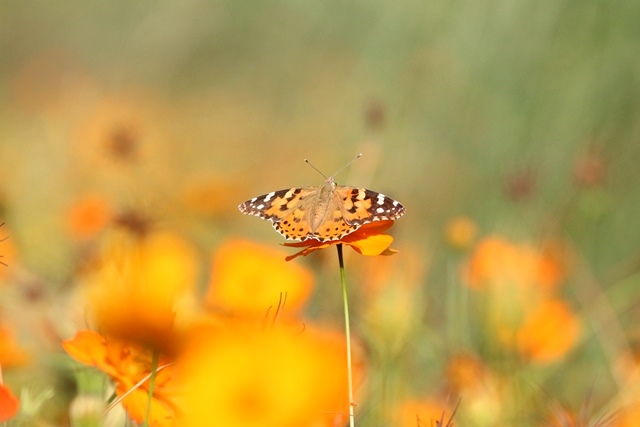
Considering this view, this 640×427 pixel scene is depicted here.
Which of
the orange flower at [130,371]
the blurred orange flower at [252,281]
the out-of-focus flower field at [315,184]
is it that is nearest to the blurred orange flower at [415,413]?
the out-of-focus flower field at [315,184]

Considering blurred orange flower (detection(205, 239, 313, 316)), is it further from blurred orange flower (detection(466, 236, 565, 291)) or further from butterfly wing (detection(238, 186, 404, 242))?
blurred orange flower (detection(466, 236, 565, 291))

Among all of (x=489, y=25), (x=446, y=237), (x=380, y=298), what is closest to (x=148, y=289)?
(x=380, y=298)

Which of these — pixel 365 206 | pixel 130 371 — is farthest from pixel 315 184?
pixel 130 371

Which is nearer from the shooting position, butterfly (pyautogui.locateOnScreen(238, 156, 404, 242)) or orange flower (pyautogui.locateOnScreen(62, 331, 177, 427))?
orange flower (pyautogui.locateOnScreen(62, 331, 177, 427))

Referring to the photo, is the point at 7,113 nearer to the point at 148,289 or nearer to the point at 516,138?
the point at 516,138

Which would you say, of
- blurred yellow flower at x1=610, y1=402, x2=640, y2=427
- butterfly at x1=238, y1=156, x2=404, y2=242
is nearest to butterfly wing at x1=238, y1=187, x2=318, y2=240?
butterfly at x1=238, y1=156, x2=404, y2=242

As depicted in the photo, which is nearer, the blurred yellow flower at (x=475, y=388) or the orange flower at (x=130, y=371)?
the orange flower at (x=130, y=371)

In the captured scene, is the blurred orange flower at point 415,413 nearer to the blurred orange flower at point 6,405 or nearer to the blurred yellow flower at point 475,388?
the blurred yellow flower at point 475,388
